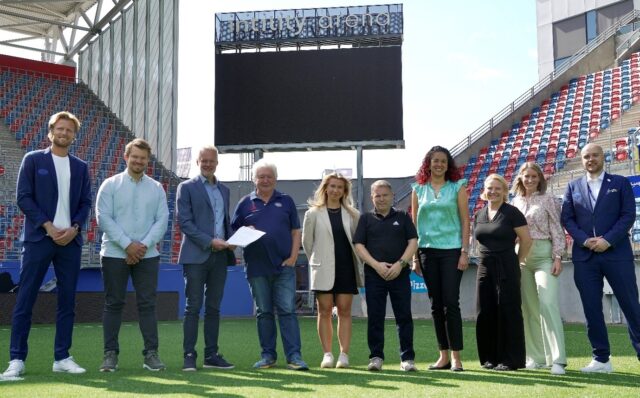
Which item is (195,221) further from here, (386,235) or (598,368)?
(598,368)

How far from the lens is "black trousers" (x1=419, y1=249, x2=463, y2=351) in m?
5.45

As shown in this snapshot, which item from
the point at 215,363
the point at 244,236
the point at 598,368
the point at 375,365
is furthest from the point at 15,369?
the point at 598,368

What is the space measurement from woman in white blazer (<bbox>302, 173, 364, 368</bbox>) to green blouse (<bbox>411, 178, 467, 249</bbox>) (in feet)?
1.85

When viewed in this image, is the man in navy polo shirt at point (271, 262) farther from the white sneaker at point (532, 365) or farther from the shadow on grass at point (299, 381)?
the white sneaker at point (532, 365)

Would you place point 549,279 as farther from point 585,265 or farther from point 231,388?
point 231,388

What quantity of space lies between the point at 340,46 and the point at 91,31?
11.4 metres

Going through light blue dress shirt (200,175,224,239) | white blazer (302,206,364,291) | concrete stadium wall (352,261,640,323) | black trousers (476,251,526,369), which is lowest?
concrete stadium wall (352,261,640,323)

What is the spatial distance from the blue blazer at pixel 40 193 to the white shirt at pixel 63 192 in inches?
0.9

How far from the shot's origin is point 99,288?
16.4 meters

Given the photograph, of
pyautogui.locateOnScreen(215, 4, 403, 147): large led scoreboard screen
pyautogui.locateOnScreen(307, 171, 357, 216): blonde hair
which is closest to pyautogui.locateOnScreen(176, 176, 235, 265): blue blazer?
pyautogui.locateOnScreen(307, 171, 357, 216): blonde hair

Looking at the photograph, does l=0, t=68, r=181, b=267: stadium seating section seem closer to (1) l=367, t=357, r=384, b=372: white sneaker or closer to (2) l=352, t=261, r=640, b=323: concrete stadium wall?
(2) l=352, t=261, r=640, b=323: concrete stadium wall

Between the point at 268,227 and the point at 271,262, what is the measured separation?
268mm

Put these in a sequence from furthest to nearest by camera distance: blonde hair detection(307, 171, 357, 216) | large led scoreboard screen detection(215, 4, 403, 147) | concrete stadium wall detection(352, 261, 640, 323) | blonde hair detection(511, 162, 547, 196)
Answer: large led scoreboard screen detection(215, 4, 403, 147), concrete stadium wall detection(352, 261, 640, 323), blonde hair detection(307, 171, 357, 216), blonde hair detection(511, 162, 547, 196)

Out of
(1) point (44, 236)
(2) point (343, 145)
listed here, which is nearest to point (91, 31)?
(2) point (343, 145)
